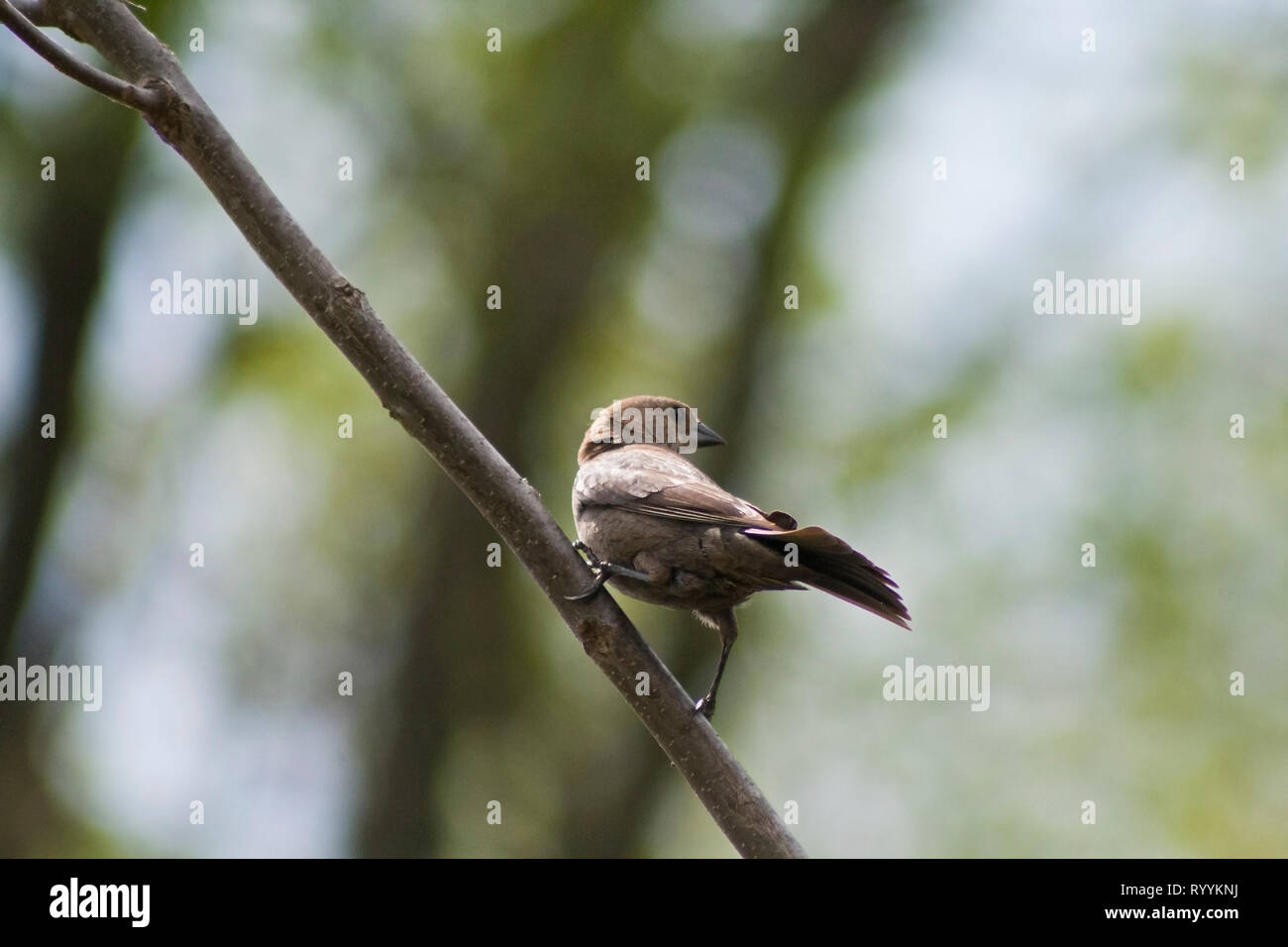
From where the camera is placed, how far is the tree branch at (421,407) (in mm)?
3412

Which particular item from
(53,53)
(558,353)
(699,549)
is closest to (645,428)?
(699,549)

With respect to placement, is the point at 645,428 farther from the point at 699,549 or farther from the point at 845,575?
the point at 845,575

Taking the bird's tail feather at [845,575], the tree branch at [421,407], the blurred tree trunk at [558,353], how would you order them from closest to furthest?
the tree branch at [421,407]
the bird's tail feather at [845,575]
the blurred tree trunk at [558,353]

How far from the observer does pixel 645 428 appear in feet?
20.6

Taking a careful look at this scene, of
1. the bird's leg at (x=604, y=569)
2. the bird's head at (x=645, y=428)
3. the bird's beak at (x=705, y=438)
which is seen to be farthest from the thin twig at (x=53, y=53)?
the bird's beak at (x=705, y=438)

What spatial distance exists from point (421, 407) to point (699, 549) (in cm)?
164

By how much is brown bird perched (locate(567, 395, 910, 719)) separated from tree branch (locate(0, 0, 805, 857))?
0.56m

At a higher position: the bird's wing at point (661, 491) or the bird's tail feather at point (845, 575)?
the bird's wing at point (661, 491)

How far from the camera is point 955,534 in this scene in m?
12.8

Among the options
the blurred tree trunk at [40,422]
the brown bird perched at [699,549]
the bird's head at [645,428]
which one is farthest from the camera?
the blurred tree trunk at [40,422]

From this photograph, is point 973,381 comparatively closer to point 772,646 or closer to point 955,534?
point 955,534

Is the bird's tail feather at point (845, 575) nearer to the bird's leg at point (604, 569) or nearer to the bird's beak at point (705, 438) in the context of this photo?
the bird's leg at point (604, 569)

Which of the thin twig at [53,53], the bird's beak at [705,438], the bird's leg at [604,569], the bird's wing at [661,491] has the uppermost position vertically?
the thin twig at [53,53]

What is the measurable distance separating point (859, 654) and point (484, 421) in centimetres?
524
